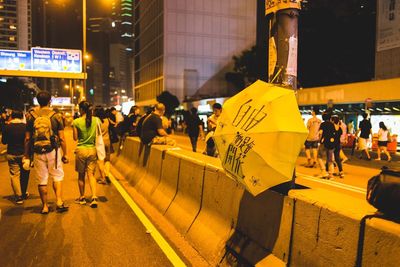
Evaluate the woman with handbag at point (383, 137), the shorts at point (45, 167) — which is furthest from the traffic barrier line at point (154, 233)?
the woman with handbag at point (383, 137)

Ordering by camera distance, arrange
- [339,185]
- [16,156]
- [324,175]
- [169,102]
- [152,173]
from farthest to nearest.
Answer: [169,102] → [324,175] → [339,185] → [152,173] → [16,156]

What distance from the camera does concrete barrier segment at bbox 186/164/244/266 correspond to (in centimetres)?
482

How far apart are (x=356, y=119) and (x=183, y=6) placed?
173 ft

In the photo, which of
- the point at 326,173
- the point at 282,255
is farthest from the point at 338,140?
the point at 282,255

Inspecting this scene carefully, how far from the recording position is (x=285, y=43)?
4.34m

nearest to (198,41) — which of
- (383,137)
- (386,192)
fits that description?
(383,137)

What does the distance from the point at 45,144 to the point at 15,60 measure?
23.9 meters

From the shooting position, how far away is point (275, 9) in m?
4.41

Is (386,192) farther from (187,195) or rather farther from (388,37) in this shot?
(388,37)

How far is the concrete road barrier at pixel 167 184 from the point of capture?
23.8ft

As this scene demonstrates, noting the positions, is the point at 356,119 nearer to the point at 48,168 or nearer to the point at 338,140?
the point at 338,140

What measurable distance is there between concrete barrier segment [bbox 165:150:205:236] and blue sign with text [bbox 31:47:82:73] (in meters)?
24.1

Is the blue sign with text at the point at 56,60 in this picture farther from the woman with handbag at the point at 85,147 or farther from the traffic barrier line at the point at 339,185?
the woman with handbag at the point at 85,147

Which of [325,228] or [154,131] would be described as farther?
[154,131]
